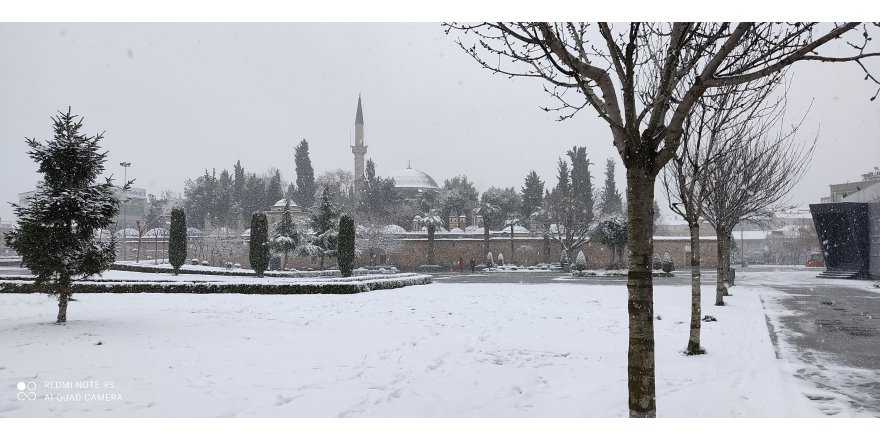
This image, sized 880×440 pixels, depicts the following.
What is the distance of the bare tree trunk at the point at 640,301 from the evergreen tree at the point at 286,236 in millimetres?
34141

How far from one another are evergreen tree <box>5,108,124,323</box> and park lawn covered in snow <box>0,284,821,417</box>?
1.09 metres

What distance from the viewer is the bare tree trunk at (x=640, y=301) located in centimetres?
389

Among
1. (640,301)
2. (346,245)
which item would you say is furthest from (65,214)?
(346,245)

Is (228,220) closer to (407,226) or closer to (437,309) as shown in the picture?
(407,226)

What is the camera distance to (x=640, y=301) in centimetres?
388

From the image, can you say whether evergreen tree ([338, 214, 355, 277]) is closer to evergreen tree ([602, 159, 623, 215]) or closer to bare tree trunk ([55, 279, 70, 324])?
bare tree trunk ([55, 279, 70, 324])

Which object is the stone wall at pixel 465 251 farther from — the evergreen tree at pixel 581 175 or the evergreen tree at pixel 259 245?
the evergreen tree at pixel 259 245

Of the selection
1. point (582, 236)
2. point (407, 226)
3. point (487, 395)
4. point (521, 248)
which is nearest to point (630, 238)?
point (487, 395)

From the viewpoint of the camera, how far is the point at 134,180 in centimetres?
1089

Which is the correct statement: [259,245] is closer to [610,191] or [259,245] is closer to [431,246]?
[431,246]

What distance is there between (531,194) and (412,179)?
25.3 metres

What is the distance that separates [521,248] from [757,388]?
1725 inches

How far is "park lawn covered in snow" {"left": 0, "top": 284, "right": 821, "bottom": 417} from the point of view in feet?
17.5

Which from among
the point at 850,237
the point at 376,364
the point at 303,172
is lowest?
the point at 376,364
